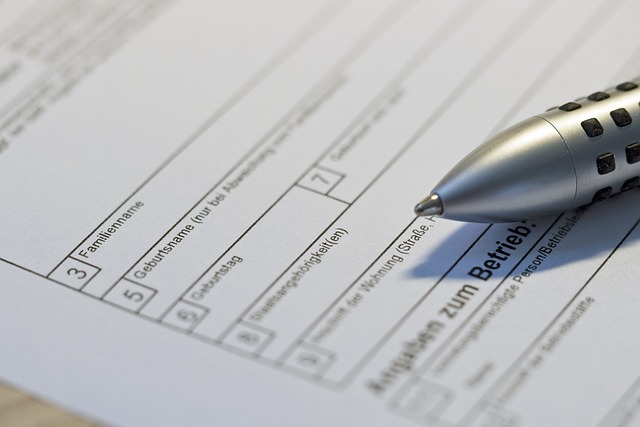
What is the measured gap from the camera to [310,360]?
0.49 meters

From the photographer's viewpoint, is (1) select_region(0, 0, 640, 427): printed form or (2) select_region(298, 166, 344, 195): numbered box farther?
(2) select_region(298, 166, 344, 195): numbered box

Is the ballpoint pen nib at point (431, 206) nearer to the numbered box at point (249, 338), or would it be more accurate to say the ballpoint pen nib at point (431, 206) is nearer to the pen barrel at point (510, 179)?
the pen barrel at point (510, 179)

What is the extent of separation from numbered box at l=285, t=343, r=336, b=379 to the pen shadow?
0.07 m

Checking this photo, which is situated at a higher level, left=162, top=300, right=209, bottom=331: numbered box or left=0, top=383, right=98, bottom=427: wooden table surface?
left=162, top=300, right=209, bottom=331: numbered box

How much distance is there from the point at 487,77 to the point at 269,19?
0.61 ft

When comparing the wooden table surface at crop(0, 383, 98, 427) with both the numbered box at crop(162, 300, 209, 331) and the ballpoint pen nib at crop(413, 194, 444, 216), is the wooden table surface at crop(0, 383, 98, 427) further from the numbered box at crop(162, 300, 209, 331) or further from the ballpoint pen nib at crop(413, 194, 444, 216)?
the ballpoint pen nib at crop(413, 194, 444, 216)

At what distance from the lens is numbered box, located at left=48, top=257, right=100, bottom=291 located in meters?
0.54

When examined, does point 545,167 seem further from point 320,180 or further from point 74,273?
point 74,273

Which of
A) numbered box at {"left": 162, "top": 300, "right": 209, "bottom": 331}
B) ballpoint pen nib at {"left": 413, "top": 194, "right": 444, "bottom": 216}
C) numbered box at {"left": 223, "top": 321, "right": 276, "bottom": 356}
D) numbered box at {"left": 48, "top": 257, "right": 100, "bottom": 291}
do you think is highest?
ballpoint pen nib at {"left": 413, "top": 194, "right": 444, "bottom": 216}

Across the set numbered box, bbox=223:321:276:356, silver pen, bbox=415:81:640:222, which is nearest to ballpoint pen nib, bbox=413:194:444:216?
silver pen, bbox=415:81:640:222

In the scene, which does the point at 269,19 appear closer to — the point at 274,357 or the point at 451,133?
the point at 451,133

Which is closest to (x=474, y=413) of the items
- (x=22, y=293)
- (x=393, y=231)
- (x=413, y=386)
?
(x=413, y=386)

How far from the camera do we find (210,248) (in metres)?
0.56

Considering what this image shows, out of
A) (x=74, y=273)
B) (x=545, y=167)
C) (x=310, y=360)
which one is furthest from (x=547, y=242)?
(x=74, y=273)
